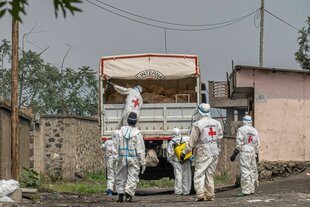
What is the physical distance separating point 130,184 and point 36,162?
13.4 m

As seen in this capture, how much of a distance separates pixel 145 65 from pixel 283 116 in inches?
204

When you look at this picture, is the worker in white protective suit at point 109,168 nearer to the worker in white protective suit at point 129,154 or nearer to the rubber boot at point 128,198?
the rubber boot at point 128,198

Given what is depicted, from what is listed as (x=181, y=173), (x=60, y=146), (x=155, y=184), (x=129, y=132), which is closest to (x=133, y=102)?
(x=181, y=173)

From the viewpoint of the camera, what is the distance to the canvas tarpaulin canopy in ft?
73.7

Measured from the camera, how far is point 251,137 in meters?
18.4

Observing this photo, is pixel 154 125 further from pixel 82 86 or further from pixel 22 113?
pixel 82 86

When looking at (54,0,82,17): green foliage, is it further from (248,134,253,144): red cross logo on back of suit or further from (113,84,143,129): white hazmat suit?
(113,84,143,129): white hazmat suit

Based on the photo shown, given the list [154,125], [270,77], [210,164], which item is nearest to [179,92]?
[154,125]

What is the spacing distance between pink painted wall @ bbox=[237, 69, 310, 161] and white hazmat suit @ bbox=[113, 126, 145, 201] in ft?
32.4

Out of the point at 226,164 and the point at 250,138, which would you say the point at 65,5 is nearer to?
the point at 250,138

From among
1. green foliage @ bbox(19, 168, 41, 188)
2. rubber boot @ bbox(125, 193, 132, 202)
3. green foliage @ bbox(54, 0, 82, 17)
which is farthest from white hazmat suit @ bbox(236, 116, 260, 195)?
green foliage @ bbox(54, 0, 82, 17)

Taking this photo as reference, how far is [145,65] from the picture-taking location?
2266cm

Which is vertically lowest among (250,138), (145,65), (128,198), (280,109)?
(128,198)

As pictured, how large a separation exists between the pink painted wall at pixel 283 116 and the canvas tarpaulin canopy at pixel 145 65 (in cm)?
375
